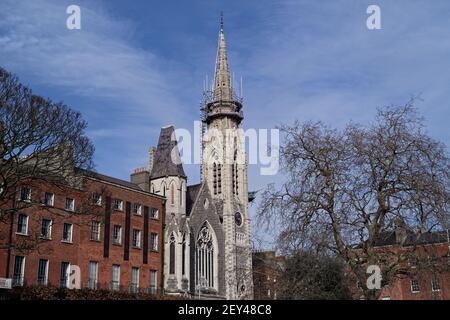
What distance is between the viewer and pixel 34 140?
94.6 feet

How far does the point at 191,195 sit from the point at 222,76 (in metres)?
21.8

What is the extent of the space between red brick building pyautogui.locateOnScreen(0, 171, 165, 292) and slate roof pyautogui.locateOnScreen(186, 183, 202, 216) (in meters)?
7.24

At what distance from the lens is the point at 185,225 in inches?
2265

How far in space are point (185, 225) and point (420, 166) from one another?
4060cm

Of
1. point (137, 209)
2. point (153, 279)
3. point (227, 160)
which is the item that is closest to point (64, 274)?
point (137, 209)

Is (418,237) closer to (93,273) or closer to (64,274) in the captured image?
(64,274)

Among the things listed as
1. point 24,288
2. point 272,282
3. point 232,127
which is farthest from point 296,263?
point 232,127

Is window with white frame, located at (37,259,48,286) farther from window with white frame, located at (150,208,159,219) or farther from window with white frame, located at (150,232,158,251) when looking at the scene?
window with white frame, located at (150,208,159,219)

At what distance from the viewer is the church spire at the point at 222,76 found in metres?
78.1

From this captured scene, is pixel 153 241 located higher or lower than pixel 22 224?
higher

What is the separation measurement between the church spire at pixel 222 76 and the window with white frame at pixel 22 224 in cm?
4047

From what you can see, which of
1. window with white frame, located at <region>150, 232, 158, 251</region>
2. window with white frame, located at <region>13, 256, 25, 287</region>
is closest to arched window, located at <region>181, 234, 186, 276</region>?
window with white frame, located at <region>150, 232, 158, 251</region>
